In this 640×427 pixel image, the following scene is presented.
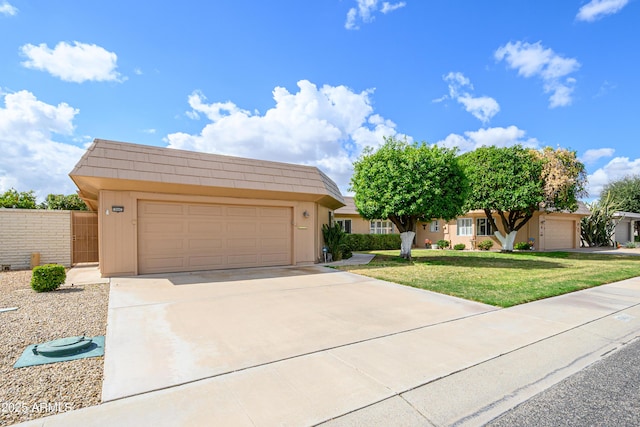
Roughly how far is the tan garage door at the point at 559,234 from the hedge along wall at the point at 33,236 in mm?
28528

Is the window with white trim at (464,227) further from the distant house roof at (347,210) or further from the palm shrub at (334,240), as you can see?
the palm shrub at (334,240)

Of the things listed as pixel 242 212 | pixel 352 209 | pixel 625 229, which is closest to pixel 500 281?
pixel 242 212

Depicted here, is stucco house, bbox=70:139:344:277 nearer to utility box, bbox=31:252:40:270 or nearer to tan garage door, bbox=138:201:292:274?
tan garage door, bbox=138:201:292:274

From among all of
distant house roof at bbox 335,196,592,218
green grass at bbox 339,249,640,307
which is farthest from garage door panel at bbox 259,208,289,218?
distant house roof at bbox 335,196,592,218

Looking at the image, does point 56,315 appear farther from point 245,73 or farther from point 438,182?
point 438,182

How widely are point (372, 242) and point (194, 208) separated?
14411 mm

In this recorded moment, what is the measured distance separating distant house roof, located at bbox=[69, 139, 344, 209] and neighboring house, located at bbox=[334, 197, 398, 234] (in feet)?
34.7

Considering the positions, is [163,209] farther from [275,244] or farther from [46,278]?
[275,244]

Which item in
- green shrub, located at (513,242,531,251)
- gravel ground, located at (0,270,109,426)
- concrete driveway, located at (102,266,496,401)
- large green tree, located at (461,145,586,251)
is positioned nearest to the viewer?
gravel ground, located at (0,270,109,426)

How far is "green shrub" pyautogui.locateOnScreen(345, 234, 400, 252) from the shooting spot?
2148 centimetres

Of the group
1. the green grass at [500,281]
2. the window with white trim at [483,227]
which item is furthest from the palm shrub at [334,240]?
the window with white trim at [483,227]

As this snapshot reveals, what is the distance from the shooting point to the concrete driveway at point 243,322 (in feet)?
11.3

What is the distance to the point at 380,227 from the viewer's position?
24.6 m

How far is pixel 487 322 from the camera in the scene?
5.23 meters
